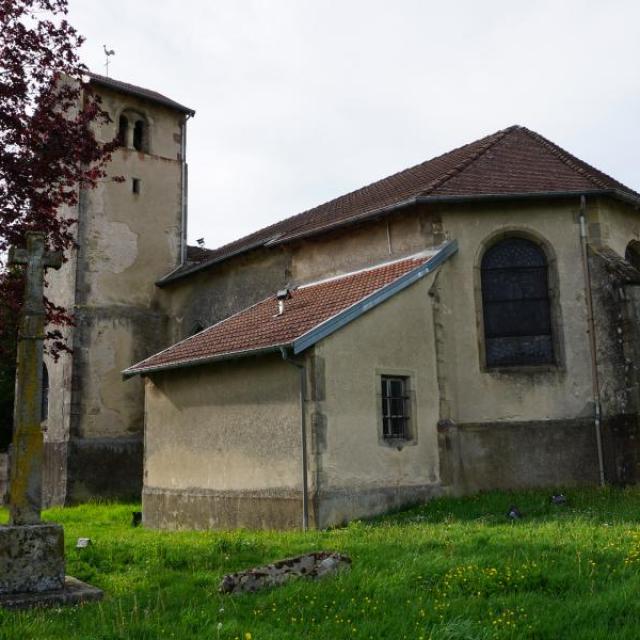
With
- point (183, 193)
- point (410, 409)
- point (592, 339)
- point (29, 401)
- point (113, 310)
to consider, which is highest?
point (183, 193)

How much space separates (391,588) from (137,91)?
63.9ft

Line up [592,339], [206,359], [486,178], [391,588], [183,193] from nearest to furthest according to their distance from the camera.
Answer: [391,588]
[206,359]
[592,339]
[486,178]
[183,193]

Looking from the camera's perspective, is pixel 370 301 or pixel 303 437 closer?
pixel 303 437

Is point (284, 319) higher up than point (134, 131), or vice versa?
point (134, 131)

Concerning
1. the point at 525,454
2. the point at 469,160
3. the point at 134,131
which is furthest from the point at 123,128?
the point at 525,454

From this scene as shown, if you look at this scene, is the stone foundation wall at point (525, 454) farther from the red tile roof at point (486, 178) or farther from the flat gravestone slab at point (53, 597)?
the flat gravestone slab at point (53, 597)

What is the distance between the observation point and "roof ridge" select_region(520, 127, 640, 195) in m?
14.3

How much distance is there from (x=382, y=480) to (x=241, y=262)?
8704mm

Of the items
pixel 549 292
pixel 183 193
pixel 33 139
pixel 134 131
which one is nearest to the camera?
pixel 33 139

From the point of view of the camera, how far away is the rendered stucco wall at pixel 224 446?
11.8 meters

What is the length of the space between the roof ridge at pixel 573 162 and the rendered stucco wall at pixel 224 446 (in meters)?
7.13

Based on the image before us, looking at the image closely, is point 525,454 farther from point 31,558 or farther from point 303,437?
point 31,558

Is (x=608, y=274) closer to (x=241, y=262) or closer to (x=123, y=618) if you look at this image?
(x=241, y=262)

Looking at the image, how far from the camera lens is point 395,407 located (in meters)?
12.5
